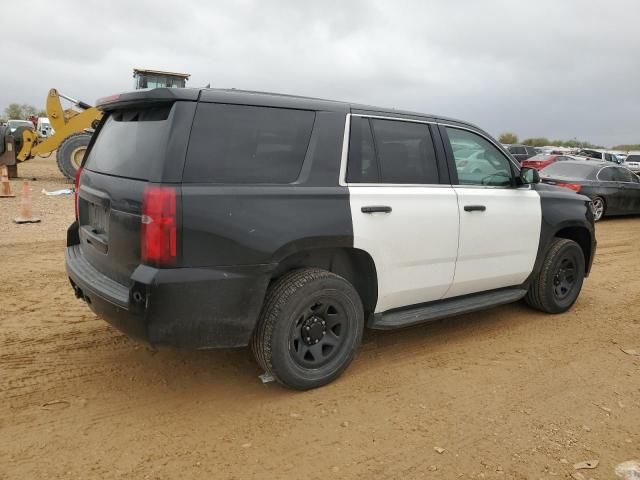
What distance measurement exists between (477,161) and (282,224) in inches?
85.1

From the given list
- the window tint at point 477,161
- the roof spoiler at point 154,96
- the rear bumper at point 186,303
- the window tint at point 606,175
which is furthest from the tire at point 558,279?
the window tint at point 606,175

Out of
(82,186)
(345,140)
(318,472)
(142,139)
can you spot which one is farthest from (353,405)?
(82,186)

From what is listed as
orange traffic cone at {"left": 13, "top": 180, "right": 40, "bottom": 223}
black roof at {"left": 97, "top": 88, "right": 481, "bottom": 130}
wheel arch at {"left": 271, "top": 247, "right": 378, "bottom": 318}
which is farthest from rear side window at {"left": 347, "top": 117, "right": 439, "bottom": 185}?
orange traffic cone at {"left": 13, "top": 180, "right": 40, "bottom": 223}

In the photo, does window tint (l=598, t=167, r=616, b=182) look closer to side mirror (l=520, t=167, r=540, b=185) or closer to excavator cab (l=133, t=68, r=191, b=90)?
side mirror (l=520, t=167, r=540, b=185)

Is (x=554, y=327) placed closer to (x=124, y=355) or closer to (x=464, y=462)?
(x=464, y=462)

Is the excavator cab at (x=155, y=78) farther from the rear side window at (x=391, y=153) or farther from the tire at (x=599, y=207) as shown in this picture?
the rear side window at (x=391, y=153)

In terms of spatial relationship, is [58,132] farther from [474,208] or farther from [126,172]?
[474,208]

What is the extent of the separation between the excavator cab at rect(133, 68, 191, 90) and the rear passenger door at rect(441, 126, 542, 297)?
513 inches

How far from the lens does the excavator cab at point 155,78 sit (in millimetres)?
15547

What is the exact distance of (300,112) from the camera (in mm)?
3441

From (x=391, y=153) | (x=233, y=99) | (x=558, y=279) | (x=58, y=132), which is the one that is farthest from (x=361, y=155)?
(x=58, y=132)

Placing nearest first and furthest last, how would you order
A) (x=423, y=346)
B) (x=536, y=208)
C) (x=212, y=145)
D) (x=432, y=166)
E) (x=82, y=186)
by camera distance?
(x=212, y=145) < (x=82, y=186) < (x=432, y=166) < (x=423, y=346) < (x=536, y=208)

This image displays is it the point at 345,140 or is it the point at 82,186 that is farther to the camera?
the point at 82,186

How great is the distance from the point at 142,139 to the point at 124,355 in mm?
1746
